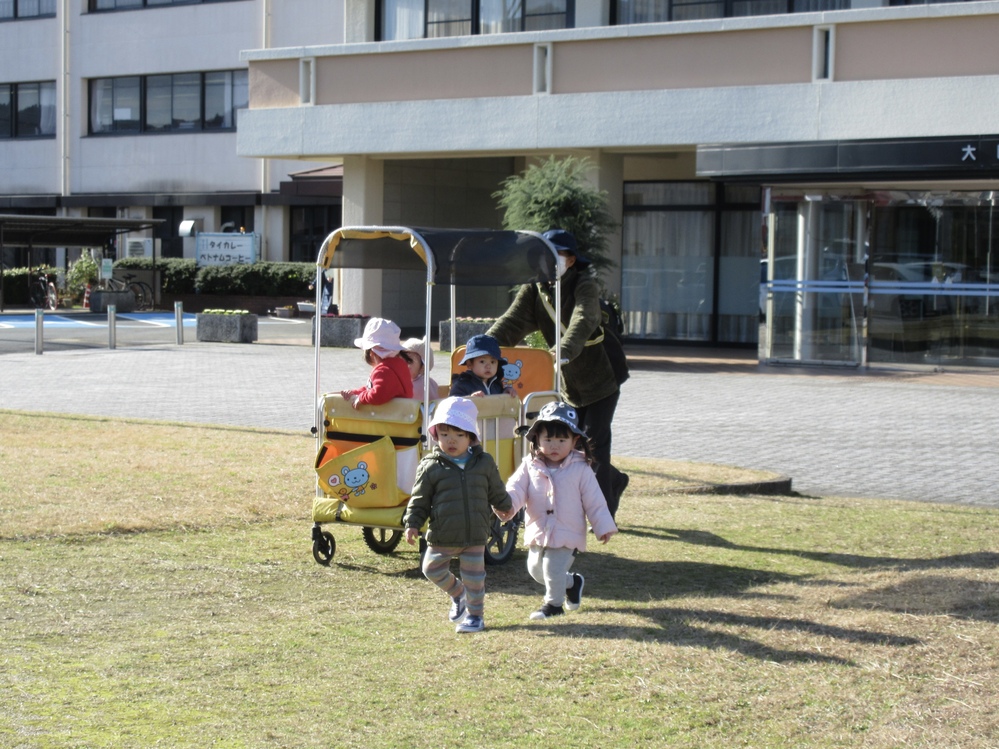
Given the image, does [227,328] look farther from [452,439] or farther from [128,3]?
[452,439]

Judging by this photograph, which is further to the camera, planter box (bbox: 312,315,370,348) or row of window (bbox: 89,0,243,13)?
row of window (bbox: 89,0,243,13)

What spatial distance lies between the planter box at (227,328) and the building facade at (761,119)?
6.50 ft

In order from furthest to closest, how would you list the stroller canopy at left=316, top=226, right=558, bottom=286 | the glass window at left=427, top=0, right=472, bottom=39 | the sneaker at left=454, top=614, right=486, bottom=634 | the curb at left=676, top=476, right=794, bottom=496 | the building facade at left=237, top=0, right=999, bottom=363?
the glass window at left=427, top=0, right=472, bottom=39 → the building facade at left=237, top=0, right=999, bottom=363 → the curb at left=676, top=476, right=794, bottom=496 → the stroller canopy at left=316, top=226, right=558, bottom=286 → the sneaker at left=454, top=614, right=486, bottom=634

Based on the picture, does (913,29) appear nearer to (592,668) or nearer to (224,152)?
(592,668)

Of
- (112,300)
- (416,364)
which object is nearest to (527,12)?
(112,300)

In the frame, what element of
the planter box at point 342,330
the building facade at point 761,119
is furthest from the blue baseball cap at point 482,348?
the planter box at point 342,330

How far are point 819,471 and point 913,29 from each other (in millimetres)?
11359

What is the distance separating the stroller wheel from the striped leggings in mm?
1342

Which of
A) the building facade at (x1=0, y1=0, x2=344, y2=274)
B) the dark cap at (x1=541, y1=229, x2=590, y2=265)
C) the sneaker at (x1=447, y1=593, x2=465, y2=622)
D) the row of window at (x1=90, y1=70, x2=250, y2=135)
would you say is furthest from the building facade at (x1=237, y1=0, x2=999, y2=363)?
the sneaker at (x1=447, y1=593, x2=465, y2=622)

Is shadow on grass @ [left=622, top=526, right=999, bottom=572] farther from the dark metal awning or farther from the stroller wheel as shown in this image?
the dark metal awning

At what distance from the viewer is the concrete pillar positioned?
84.7ft

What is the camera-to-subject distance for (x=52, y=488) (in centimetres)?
940

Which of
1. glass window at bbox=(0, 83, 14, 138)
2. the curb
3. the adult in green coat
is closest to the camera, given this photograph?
the adult in green coat

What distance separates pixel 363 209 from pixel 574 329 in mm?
18851
